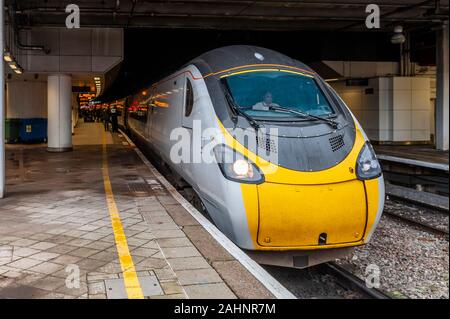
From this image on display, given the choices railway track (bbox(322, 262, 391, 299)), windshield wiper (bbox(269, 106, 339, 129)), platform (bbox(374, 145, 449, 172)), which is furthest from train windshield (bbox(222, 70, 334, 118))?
platform (bbox(374, 145, 449, 172))

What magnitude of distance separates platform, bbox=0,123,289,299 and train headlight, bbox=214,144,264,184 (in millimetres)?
743

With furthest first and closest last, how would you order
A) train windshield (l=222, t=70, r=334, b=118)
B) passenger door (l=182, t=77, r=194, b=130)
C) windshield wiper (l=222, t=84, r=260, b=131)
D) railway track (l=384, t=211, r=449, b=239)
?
railway track (l=384, t=211, r=449, b=239), passenger door (l=182, t=77, r=194, b=130), train windshield (l=222, t=70, r=334, b=118), windshield wiper (l=222, t=84, r=260, b=131)

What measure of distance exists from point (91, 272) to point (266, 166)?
6.81 feet

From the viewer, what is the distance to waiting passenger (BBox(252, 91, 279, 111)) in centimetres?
589

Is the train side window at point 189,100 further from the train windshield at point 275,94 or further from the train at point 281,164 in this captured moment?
the train windshield at point 275,94

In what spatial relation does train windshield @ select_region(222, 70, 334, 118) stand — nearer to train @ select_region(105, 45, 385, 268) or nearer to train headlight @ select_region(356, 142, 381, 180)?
train @ select_region(105, 45, 385, 268)

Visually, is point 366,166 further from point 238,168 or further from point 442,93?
point 442,93

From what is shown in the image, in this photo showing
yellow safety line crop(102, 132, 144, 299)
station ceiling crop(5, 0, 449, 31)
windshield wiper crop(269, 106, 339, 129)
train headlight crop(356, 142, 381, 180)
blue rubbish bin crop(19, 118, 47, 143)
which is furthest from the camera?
blue rubbish bin crop(19, 118, 47, 143)

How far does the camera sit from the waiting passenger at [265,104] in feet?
19.3

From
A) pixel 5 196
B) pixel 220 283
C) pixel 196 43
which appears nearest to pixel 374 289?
pixel 220 283

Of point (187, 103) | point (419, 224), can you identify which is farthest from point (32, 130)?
point (419, 224)

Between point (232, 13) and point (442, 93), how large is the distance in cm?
831

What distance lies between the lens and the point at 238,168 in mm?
4945
